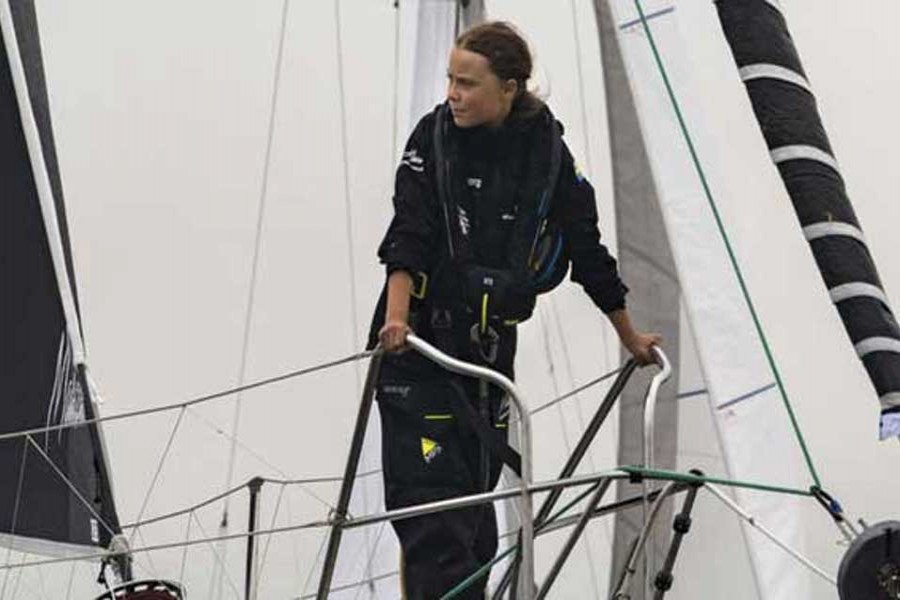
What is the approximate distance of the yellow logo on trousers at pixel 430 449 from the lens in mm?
1756

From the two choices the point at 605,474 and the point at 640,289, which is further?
the point at 640,289

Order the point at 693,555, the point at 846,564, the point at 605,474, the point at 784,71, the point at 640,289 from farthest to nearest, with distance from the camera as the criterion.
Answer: the point at 640,289 → the point at 693,555 → the point at 784,71 → the point at 605,474 → the point at 846,564

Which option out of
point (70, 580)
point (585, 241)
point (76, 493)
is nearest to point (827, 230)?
point (585, 241)

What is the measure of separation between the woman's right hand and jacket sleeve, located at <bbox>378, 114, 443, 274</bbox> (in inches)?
3.4

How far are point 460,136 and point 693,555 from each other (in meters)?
0.83

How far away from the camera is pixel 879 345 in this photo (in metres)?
1.64

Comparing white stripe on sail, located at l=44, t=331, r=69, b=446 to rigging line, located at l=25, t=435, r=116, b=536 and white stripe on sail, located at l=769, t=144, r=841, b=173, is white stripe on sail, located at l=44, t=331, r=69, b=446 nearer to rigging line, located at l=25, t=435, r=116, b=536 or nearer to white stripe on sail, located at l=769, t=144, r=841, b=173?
rigging line, located at l=25, t=435, r=116, b=536

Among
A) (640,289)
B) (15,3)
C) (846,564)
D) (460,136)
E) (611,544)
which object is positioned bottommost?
(611,544)

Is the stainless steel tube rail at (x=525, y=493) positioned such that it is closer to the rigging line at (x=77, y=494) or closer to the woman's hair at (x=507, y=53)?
the woman's hair at (x=507, y=53)

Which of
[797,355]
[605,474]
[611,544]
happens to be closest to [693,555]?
[611,544]

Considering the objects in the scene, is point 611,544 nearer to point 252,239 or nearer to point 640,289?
point 640,289

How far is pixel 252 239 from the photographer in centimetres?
366

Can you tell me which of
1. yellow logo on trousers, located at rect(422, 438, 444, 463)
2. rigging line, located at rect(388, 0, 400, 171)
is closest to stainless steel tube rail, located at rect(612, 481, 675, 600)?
yellow logo on trousers, located at rect(422, 438, 444, 463)

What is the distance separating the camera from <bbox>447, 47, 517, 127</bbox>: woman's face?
68.8 inches
